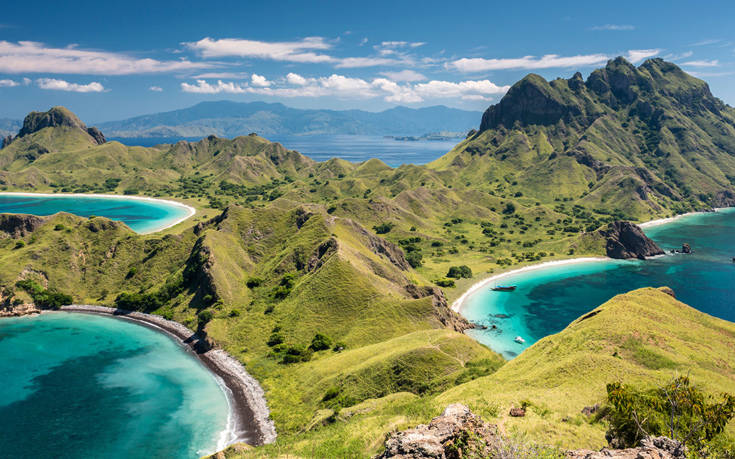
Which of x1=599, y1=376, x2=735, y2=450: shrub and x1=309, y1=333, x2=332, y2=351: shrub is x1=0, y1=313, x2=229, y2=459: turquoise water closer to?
x1=309, y1=333, x2=332, y2=351: shrub

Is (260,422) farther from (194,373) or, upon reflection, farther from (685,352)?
(685,352)

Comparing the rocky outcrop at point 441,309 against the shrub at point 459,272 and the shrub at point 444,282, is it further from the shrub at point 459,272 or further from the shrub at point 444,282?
the shrub at point 459,272

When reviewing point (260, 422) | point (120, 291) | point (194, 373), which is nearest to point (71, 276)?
point (120, 291)

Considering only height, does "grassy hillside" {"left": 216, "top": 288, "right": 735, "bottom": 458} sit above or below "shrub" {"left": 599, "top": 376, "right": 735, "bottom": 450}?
below

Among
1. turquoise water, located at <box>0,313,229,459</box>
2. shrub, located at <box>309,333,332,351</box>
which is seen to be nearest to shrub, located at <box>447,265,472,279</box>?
shrub, located at <box>309,333,332,351</box>

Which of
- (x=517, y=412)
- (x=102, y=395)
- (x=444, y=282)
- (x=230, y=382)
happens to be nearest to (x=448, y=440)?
(x=517, y=412)

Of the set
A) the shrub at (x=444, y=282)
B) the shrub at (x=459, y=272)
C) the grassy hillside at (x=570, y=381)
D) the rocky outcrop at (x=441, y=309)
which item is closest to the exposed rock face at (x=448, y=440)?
the grassy hillside at (x=570, y=381)
